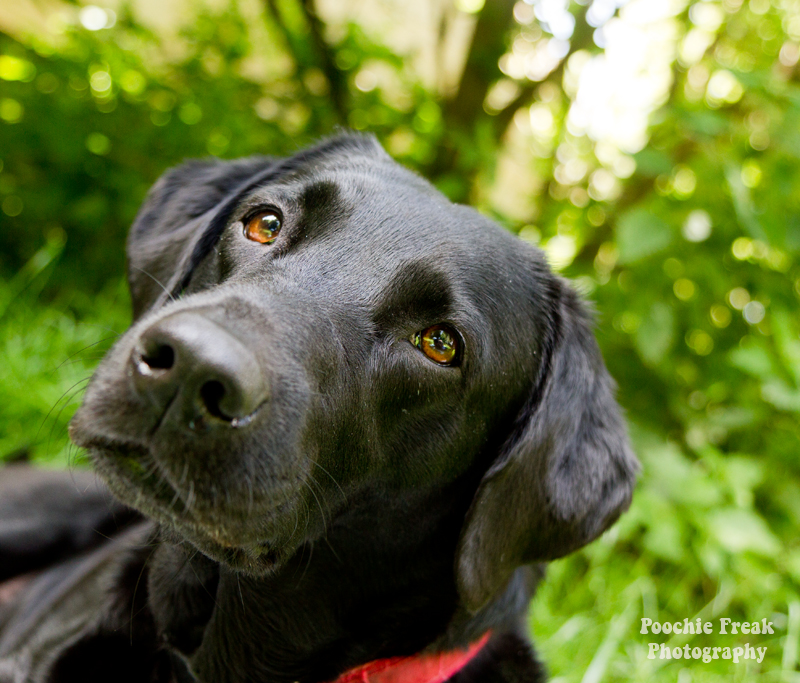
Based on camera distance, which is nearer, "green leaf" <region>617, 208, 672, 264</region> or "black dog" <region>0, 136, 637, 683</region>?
"black dog" <region>0, 136, 637, 683</region>

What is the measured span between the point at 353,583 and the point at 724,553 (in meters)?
2.00

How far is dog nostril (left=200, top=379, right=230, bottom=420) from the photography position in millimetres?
1120

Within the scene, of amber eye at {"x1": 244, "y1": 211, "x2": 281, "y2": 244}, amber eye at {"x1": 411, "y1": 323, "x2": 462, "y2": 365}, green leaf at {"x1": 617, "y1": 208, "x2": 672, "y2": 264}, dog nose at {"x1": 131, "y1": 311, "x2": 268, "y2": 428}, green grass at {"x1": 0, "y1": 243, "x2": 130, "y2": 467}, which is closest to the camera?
dog nose at {"x1": 131, "y1": 311, "x2": 268, "y2": 428}

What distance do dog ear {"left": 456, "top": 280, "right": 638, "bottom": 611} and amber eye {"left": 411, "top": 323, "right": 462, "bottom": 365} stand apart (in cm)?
32

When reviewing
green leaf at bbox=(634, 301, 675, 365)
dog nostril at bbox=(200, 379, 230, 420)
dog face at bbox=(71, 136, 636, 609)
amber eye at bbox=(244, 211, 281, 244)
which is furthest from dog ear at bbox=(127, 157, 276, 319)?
green leaf at bbox=(634, 301, 675, 365)

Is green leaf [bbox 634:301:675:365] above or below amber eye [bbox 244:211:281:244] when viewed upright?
below

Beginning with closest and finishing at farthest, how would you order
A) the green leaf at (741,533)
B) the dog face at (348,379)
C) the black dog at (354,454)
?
the dog face at (348,379), the black dog at (354,454), the green leaf at (741,533)

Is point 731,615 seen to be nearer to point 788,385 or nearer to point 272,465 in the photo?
point 788,385

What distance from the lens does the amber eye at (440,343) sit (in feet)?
5.42

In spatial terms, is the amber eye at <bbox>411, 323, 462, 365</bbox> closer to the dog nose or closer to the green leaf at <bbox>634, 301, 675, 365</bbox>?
the dog nose

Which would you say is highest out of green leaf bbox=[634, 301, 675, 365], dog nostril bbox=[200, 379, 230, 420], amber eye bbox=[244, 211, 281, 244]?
dog nostril bbox=[200, 379, 230, 420]

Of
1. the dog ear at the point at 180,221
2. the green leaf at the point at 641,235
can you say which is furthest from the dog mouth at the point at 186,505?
the green leaf at the point at 641,235

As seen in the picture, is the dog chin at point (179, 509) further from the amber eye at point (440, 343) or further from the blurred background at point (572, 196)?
the blurred background at point (572, 196)

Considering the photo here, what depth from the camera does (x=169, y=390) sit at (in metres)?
1.13
